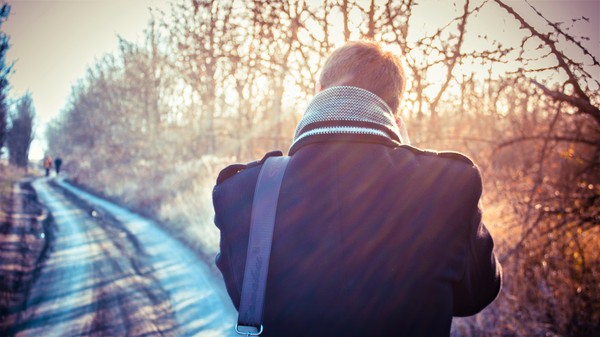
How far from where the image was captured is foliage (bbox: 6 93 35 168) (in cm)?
2838

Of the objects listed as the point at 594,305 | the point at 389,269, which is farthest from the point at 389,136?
the point at 594,305

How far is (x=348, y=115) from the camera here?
1.06m

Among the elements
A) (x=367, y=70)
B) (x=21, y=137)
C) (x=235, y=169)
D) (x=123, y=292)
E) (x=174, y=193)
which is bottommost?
(x=123, y=292)

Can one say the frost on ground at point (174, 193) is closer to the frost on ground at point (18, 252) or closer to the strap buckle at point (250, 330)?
the frost on ground at point (18, 252)

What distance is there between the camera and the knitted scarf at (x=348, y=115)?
3.45 feet

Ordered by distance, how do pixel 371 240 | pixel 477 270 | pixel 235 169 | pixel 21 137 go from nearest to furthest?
pixel 371 240, pixel 477 270, pixel 235 169, pixel 21 137

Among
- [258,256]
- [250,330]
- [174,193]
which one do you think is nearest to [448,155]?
[258,256]

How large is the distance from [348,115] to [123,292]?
4.86 meters

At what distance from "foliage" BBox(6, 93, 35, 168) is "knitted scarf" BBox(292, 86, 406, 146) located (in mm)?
35258

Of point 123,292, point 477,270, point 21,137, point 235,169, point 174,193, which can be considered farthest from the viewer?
point 21,137

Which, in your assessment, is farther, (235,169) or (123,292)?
(123,292)

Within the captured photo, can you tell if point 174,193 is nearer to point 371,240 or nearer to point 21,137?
point 371,240

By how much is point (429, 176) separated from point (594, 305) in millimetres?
3442

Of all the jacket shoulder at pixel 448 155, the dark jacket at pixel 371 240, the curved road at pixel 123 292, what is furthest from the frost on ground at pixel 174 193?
the jacket shoulder at pixel 448 155
